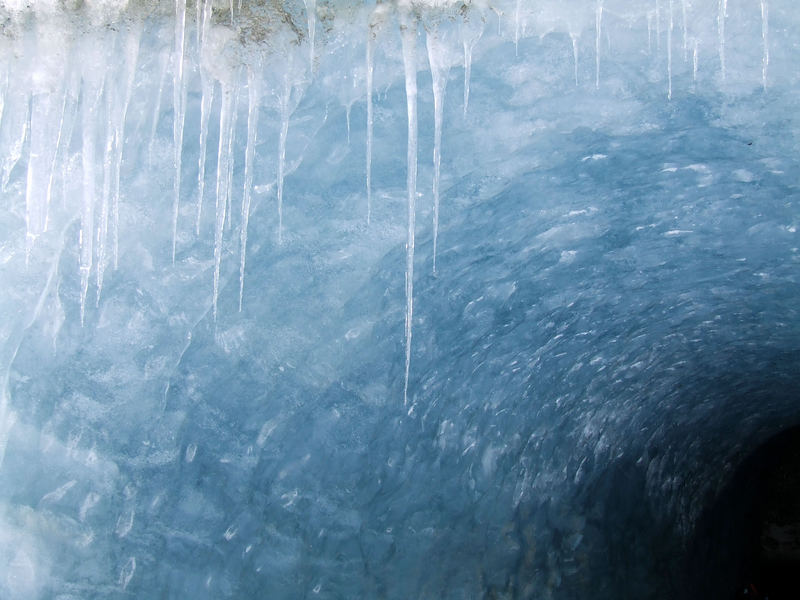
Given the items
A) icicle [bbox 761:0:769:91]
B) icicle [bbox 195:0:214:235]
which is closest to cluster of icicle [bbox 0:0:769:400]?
icicle [bbox 195:0:214:235]

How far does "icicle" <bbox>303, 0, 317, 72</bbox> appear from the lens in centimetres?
294

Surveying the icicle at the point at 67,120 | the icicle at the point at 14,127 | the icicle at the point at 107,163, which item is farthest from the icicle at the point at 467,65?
the icicle at the point at 14,127

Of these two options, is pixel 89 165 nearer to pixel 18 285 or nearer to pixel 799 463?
pixel 18 285

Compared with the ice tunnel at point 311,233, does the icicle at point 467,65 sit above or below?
above

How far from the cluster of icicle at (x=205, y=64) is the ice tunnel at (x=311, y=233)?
0.04ft

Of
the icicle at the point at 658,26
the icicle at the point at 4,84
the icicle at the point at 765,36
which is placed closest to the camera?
the icicle at the point at 765,36

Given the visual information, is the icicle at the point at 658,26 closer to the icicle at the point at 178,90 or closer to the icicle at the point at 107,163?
the icicle at the point at 178,90

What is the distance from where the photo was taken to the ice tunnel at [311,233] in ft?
9.69

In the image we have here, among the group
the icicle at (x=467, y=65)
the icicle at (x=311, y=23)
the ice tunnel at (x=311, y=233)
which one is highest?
the icicle at (x=311, y=23)

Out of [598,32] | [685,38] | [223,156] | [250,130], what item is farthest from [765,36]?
[223,156]

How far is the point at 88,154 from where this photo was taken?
10.1ft

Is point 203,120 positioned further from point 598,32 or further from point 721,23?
point 721,23

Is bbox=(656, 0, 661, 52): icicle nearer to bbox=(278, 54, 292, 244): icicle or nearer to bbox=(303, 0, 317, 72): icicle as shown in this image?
bbox=(303, 0, 317, 72): icicle

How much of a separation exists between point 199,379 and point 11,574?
1.21 metres
